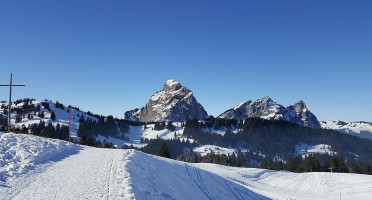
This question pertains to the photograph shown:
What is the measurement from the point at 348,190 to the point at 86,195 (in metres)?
46.0

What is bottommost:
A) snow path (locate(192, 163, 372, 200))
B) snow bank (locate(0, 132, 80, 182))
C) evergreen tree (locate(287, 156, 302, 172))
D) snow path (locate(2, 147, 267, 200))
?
evergreen tree (locate(287, 156, 302, 172))

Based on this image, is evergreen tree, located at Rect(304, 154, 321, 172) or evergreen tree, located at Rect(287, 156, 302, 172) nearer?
evergreen tree, located at Rect(304, 154, 321, 172)

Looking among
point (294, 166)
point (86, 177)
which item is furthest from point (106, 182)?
point (294, 166)

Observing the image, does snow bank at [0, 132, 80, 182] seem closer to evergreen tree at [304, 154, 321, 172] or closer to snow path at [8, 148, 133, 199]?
snow path at [8, 148, 133, 199]

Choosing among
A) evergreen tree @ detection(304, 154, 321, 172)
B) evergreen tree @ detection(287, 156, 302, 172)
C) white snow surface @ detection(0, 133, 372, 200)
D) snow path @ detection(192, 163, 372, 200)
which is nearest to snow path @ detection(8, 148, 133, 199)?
white snow surface @ detection(0, 133, 372, 200)

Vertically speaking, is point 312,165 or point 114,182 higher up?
point 114,182

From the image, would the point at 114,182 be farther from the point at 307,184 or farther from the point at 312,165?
the point at 312,165

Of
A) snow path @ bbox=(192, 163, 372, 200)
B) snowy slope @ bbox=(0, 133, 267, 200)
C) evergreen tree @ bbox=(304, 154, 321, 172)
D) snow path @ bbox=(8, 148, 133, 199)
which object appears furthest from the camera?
evergreen tree @ bbox=(304, 154, 321, 172)

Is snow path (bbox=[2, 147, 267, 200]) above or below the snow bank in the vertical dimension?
below

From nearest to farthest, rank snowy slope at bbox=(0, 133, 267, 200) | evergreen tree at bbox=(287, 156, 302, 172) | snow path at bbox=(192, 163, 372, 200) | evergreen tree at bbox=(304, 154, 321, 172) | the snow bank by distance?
snowy slope at bbox=(0, 133, 267, 200)
the snow bank
snow path at bbox=(192, 163, 372, 200)
evergreen tree at bbox=(304, 154, 321, 172)
evergreen tree at bbox=(287, 156, 302, 172)

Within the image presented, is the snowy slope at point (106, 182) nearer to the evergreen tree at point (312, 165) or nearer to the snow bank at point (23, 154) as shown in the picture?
the snow bank at point (23, 154)

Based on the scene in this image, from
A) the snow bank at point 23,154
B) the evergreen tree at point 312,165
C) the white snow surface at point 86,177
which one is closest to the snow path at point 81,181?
the white snow surface at point 86,177

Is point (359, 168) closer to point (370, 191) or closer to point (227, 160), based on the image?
point (227, 160)

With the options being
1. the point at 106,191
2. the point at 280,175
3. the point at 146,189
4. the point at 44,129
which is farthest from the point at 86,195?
the point at 44,129
